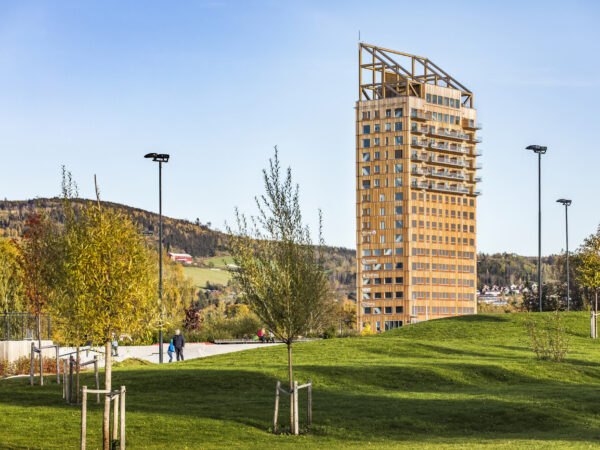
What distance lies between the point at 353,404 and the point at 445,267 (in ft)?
438

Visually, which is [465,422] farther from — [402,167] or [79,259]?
[402,167]

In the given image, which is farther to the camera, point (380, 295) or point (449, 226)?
point (449, 226)

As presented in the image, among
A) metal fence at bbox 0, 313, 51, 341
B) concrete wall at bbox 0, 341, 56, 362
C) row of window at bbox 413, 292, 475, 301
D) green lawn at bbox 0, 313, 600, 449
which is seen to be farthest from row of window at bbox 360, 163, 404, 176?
concrete wall at bbox 0, 341, 56, 362

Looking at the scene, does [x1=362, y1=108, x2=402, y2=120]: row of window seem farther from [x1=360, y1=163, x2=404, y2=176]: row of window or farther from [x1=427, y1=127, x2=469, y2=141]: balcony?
[x1=360, y1=163, x2=404, y2=176]: row of window

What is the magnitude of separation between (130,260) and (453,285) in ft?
464

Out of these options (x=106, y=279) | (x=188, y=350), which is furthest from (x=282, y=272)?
(x=188, y=350)

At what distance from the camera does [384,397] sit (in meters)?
27.2

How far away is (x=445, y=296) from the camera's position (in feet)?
512

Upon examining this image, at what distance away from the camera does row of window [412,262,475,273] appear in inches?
5994

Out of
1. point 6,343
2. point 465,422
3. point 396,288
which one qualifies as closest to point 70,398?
point 465,422

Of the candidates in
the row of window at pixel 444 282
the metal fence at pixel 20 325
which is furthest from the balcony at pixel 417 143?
the metal fence at pixel 20 325

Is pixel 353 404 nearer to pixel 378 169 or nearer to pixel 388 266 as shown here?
pixel 388 266

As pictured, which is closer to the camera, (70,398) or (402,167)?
(70,398)

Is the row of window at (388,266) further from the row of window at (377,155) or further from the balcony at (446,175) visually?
the row of window at (377,155)
